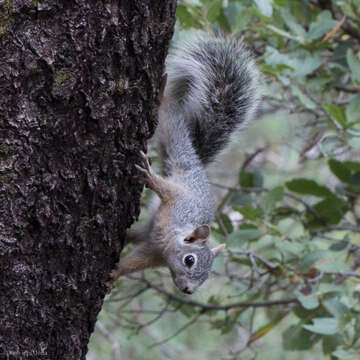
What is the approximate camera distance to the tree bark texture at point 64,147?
142 centimetres

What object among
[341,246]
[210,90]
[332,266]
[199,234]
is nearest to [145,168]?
[199,234]

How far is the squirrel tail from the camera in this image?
2.48m

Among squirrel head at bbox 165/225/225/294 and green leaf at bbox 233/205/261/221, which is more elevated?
green leaf at bbox 233/205/261/221

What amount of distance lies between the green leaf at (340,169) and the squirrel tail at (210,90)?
0.57m

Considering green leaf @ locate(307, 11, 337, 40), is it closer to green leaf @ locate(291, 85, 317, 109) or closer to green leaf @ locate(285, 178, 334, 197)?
green leaf @ locate(291, 85, 317, 109)

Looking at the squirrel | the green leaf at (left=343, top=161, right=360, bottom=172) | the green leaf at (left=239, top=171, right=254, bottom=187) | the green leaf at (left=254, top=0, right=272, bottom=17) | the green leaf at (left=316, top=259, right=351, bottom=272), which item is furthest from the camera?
the green leaf at (left=239, top=171, right=254, bottom=187)

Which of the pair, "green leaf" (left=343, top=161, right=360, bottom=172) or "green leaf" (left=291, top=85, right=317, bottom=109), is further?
"green leaf" (left=343, top=161, right=360, bottom=172)

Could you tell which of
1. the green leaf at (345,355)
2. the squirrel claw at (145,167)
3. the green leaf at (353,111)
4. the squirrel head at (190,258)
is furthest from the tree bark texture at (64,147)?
the green leaf at (353,111)

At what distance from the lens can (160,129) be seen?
8.02 feet

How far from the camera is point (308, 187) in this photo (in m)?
3.04

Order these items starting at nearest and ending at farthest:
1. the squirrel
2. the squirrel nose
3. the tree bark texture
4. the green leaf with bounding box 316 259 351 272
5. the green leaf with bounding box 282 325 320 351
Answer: the tree bark texture < the squirrel nose < the squirrel < the green leaf with bounding box 316 259 351 272 < the green leaf with bounding box 282 325 320 351

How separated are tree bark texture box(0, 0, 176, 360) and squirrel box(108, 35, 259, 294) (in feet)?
2.09

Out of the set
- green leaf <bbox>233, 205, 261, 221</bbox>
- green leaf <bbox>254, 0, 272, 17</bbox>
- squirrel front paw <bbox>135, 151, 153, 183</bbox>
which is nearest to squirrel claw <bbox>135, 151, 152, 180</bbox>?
squirrel front paw <bbox>135, 151, 153, 183</bbox>

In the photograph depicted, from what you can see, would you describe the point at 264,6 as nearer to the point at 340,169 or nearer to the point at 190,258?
the point at 190,258
